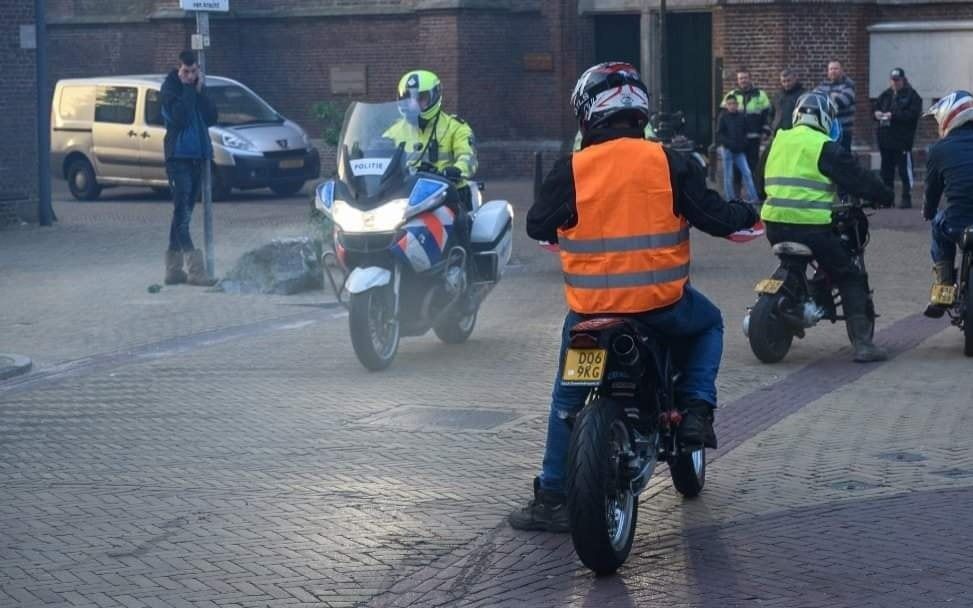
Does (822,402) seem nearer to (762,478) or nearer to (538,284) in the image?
(762,478)

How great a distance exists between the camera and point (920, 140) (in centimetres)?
2617

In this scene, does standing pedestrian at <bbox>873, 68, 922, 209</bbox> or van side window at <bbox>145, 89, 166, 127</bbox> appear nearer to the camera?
standing pedestrian at <bbox>873, 68, 922, 209</bbox>

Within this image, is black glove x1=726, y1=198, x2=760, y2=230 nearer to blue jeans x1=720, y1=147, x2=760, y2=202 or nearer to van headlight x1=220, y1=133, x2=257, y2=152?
blue jeans x1=720, y1=147, x2=760, y2=202

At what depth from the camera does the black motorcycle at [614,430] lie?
5.98m

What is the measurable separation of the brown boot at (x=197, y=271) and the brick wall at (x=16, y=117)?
7.10 meters

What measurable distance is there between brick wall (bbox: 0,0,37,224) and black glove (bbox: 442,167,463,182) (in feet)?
39.0

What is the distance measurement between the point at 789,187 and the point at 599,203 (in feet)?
15.6

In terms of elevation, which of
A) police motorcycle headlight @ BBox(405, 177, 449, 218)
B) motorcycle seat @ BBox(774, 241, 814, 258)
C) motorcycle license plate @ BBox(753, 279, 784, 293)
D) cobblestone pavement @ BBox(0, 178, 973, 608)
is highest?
police motorcycle headlight @ BBox(405, 177, 449, 218)

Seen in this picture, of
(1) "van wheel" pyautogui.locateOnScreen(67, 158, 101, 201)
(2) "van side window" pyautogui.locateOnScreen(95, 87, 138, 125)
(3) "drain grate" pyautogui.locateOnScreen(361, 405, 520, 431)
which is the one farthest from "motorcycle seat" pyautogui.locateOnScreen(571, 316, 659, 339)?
(1) "van wheel" pyautogui.locateOnScreen(67, 158, 101, 201)

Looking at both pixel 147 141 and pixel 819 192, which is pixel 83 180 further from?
pixel 819 192

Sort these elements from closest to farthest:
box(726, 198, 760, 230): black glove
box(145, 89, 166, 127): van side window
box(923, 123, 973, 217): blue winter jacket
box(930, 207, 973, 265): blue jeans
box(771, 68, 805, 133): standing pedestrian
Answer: box(726, 198, 760, 230): black glove, box(923, 123, 973, 217): blue winter jacket, box(930, 207, 973, 265): blue jeans, box(771, 68, 805, 133): standing pedestrian, box(145, 89, 166, 127): van side window

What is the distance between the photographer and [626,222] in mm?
6406

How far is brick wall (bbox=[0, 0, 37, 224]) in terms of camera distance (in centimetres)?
2181

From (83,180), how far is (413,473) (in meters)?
20.3
